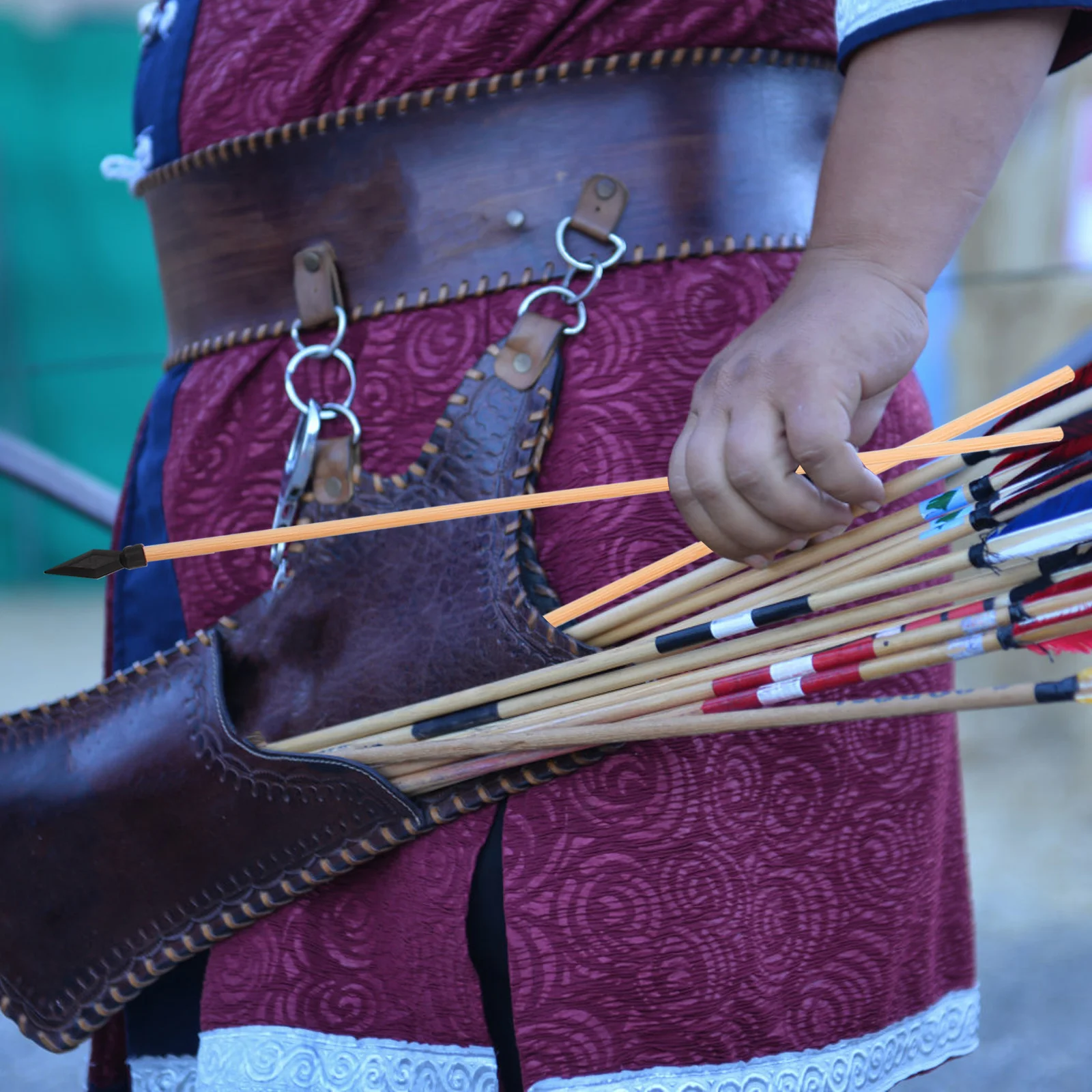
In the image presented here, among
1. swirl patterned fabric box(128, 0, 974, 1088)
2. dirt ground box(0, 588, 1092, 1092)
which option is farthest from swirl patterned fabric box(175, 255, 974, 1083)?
dirt ground box(0, 588, 1092, 1092)

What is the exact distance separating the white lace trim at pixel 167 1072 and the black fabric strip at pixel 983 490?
0.62m

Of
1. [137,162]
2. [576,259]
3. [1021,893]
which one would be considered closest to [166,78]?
[137,162]

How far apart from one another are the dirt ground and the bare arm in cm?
167

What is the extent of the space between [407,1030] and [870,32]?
0.60 meters

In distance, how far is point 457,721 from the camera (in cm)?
71

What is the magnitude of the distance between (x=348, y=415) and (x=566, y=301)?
0.14m

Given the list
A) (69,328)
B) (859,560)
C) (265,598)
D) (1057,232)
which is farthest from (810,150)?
(69,328)

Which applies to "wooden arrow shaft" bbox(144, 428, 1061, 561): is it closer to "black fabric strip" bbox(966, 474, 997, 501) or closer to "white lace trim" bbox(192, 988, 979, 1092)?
"black fabric strip" bbox(966, 474, 997, 501)

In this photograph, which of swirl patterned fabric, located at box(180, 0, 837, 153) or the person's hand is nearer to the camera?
the person's hand

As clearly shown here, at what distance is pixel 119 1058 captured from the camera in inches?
36.3

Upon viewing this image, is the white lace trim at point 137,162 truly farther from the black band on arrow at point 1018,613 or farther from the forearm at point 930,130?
the black band on arrow at point 1018,613

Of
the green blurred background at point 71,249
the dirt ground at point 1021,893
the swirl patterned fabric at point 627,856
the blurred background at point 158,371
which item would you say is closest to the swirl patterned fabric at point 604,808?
the swirl patterned fabric at point 627,856

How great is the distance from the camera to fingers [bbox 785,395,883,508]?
1.84 ft

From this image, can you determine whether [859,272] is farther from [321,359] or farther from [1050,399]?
[321,359]
